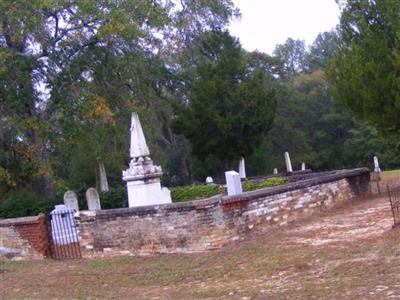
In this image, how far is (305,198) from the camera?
14.1m

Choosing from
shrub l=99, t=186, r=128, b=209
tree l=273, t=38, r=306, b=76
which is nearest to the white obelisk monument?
shrub l=99, t=186, r=128, b=209

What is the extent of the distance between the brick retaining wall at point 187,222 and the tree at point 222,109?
701 inches

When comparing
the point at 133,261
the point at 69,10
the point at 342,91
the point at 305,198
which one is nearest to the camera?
the point at 133,261

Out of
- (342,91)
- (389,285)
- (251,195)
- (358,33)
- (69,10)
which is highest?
(69,10)

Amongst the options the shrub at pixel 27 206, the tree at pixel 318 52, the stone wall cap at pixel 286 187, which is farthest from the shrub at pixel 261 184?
the tree at pixel 318 52

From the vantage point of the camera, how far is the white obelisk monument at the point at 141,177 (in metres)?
17.0

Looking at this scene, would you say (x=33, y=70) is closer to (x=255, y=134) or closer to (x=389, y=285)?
(x=255, y=134)

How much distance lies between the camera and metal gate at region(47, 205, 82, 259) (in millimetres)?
13047

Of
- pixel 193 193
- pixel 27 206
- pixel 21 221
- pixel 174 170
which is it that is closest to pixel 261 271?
pixel 21 221

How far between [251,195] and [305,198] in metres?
2.45

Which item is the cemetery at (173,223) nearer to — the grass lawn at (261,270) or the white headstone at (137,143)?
the grass lawn at (261,270)

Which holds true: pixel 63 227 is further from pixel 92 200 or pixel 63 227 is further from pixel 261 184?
pixel 261 184

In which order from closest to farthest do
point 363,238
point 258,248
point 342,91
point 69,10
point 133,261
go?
1. point 363,238
2. point 258,248
3. point 133,261
4. point 342,91
5. point 69,10

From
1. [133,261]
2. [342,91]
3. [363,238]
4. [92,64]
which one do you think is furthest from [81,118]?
[363,238]
